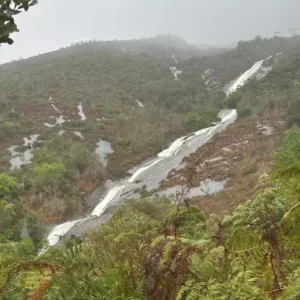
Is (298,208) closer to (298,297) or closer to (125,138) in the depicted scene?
(298,297)

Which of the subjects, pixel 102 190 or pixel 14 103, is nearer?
pixel 102 190

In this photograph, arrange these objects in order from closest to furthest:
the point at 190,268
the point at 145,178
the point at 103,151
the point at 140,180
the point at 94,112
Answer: the point at 190,268 → the point at 140,180 → the point at 145,178 → the point at 103,151 → the point at 94,112

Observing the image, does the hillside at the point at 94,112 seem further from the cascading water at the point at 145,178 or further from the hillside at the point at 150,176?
the cascading water at the point at 145,178

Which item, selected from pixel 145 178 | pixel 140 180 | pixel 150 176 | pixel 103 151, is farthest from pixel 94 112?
pixel 140 180

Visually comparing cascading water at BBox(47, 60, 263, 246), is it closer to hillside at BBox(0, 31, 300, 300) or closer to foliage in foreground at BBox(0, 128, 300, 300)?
hillside at BBox(0, 31, 300, 300)

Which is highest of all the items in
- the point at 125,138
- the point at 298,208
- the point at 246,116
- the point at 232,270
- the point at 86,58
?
the point at 86,58

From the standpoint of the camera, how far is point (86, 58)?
72125 mm

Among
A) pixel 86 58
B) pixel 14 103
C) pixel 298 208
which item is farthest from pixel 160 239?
pixel 86 58

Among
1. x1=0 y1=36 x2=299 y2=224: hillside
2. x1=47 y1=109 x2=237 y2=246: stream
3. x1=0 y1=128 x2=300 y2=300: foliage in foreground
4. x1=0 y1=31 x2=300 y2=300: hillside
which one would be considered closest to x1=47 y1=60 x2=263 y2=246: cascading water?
x1=47 y1=109 x2=237 y2=246: stream

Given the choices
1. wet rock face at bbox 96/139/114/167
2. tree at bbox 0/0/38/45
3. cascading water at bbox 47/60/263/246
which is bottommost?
cascading water at bbox 47/60/263/246

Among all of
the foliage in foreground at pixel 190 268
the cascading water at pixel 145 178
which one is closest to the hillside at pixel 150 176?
the foliage in foreground at pixel 190 268

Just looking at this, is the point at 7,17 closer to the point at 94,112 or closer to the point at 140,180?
the point at 140,180

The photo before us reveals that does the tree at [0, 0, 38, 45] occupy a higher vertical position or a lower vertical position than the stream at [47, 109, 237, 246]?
higher

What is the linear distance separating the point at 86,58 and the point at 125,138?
3872 cm
